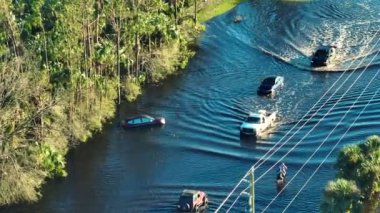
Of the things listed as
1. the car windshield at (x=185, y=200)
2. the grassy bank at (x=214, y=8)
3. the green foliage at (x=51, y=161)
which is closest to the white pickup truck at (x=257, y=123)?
the car windshield at (x=185, y=200)

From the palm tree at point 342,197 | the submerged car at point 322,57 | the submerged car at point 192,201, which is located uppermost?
the submerged car at point 322,57

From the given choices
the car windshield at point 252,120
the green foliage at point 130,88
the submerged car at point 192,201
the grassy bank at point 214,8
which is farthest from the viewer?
the grassy bank at point 214,8

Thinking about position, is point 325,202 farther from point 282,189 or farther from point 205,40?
point 205,40

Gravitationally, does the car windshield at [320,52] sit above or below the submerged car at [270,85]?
above

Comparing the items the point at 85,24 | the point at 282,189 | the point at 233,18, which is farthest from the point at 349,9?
the point at 282,189

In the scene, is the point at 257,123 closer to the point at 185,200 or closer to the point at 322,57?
the point at 185,200

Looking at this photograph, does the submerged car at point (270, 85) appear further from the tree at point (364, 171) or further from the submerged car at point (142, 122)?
the tree at point (364, 171)

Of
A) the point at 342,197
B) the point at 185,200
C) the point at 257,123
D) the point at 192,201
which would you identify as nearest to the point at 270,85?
the point at 257,123

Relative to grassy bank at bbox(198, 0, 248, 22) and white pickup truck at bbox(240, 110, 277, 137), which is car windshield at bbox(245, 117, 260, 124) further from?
grassy bank at bbox(198, 0, 248, 22)
